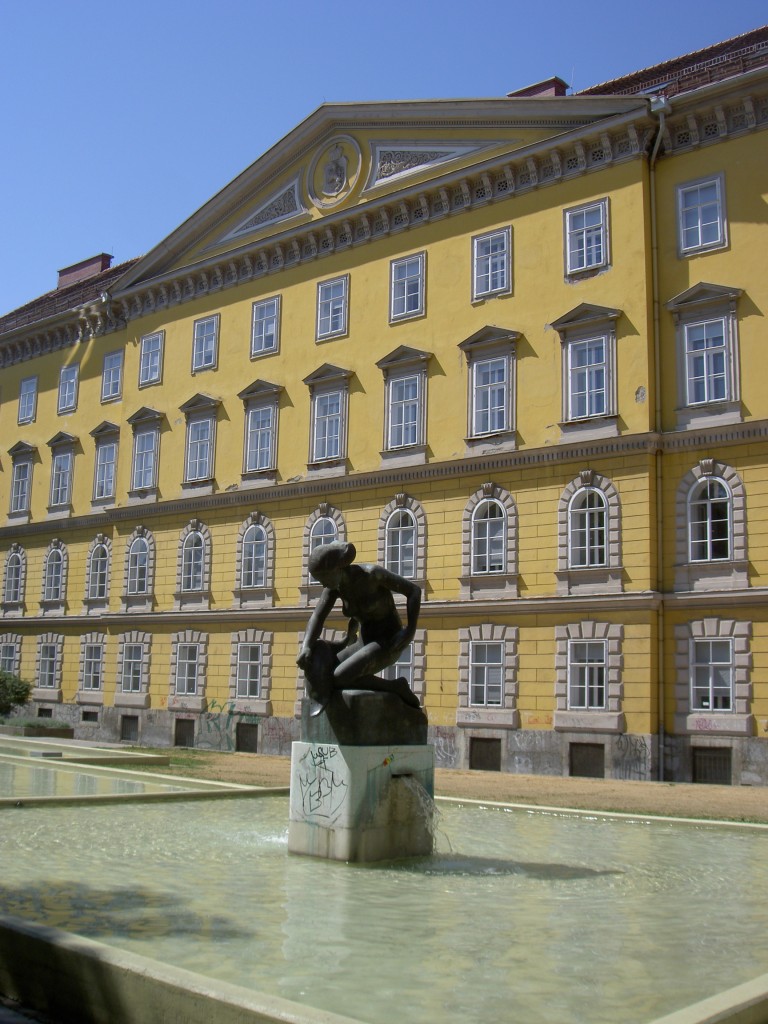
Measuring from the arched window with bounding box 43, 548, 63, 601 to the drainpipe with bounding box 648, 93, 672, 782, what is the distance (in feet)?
77.5

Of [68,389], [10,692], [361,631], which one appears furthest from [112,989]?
[68,389]

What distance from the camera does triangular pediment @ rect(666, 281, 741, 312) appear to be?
23906 mm

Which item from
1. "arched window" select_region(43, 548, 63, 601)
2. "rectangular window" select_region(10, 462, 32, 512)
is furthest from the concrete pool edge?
"rectangular window" select_region(10, 462, 32, 512)

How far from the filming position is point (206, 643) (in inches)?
1297

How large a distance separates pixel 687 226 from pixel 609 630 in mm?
9474

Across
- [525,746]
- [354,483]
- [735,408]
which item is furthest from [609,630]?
[354,483]

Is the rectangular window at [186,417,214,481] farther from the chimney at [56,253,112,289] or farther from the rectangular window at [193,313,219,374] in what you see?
the chimney at [56,253,112,289]

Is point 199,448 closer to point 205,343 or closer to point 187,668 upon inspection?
point 205,343

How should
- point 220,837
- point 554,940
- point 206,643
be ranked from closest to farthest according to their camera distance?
point 554,940 → point 220,837 → point 206,643

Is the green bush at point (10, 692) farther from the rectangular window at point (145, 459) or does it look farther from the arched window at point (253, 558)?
the arched window at point (253, 558)

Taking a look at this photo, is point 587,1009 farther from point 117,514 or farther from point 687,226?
point 117,514

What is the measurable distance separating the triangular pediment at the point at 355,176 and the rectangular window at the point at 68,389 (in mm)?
4718

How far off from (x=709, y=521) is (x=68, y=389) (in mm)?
26127

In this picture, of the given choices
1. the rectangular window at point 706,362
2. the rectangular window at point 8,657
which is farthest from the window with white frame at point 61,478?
the rectangular window at point 706,362
